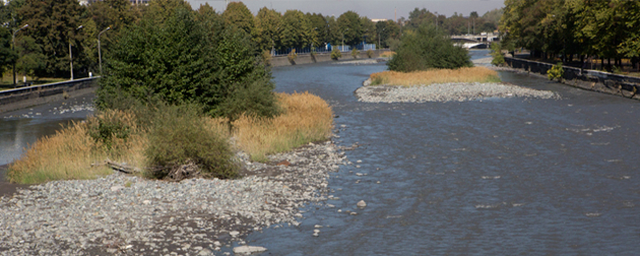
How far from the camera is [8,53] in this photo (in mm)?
60500

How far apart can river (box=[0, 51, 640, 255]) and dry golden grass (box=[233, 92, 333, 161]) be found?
1496 mm

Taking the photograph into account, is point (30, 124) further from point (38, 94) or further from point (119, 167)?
point (119, 167)

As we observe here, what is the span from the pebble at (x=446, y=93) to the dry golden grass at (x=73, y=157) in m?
32.2

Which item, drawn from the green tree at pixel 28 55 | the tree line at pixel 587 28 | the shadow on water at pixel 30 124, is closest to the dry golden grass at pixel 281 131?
the shadow on water at pixel 30 124

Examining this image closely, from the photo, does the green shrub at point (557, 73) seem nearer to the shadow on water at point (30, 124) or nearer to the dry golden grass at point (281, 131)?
the dry golden grass at point (281, 131)

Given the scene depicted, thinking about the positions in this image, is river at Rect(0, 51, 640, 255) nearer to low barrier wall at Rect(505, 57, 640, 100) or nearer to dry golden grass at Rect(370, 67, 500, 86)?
low barrier wall at Rect(505, 57, 640, 100)

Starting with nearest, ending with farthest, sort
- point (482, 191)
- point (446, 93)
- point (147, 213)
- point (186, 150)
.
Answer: point (147, 213), point (186, 150), point (482, 191), point (446, 93)

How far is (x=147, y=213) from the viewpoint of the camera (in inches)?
614

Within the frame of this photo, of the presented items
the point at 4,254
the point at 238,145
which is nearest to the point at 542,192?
the point at 238,145

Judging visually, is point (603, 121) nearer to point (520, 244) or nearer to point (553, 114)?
point (553, 114)

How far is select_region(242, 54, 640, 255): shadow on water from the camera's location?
14.2m

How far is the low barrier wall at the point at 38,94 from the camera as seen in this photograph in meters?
49.5

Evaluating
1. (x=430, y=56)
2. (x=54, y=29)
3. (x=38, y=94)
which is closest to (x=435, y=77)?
(x=430, y=56)

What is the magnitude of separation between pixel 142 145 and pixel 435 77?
163ft
